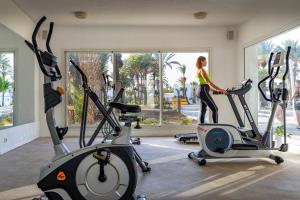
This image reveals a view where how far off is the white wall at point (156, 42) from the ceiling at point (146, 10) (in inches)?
12.3

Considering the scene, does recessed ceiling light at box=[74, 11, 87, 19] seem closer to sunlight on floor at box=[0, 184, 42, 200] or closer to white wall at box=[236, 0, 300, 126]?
white wall at box=[236, 0, 300, 126]

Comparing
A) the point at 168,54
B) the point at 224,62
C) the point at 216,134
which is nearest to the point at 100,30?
the point at 168,54

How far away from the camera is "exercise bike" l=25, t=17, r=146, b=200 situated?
8.23 ft

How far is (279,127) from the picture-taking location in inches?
225

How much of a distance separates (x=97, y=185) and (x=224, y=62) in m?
5.67

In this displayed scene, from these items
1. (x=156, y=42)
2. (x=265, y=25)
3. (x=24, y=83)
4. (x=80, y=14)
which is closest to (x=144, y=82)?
(x=156, y=42)

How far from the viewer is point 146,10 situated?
19.6 ft

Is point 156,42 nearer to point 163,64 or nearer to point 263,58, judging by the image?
point 163,64

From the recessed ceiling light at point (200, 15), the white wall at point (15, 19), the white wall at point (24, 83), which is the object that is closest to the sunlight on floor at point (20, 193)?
the white wall at point (15, 19)

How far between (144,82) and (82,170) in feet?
17.2

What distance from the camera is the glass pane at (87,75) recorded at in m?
7.46

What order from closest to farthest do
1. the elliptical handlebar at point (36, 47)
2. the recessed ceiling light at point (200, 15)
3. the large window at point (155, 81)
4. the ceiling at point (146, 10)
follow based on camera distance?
the elliptical handlebar at point (36, 47) < the ceiling at point (146, 10) < the recessed ceiling light at point (200, 15) < the large window at point (155, 81)

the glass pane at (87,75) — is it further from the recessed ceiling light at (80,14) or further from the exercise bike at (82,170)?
the exercise bike at (82,170)

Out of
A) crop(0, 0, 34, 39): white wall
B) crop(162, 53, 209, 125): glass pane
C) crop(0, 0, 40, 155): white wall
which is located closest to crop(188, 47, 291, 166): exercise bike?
crop(162, 53, 209, 125): glass pane
